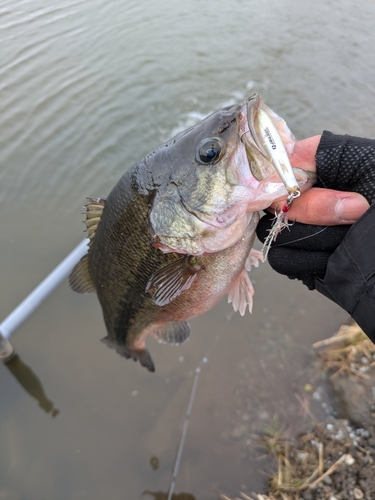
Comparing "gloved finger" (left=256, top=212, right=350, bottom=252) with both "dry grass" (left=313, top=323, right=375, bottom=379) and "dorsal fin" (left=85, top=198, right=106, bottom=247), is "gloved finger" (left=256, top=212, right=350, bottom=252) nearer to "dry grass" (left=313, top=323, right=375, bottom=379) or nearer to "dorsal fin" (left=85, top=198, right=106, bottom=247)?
"dorsal fin" (left=85, top=198, right=106, bottom=247)

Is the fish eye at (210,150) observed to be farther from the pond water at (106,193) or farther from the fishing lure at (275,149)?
the pond water at (106,193)

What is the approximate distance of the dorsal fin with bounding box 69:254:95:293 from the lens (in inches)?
90.0

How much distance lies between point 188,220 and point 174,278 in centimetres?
31

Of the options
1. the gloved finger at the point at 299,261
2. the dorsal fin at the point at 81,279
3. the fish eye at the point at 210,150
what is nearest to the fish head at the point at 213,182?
the fish eye at the point at 210,150

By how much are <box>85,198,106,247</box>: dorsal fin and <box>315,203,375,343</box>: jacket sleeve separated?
1.27 metres

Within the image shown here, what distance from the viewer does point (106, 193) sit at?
523cm

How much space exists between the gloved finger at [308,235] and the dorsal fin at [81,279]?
46.7 inches

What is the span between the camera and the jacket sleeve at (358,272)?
1.48 metres

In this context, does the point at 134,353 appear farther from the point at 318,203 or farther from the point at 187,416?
the point at 318,203

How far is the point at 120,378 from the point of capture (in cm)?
357

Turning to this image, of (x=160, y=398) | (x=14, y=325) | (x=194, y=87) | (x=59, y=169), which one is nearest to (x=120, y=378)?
(x=160, y=398)

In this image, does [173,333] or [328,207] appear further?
[173,333]

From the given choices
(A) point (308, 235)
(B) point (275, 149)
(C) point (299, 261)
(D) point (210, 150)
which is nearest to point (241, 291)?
(C) point (299, 261)

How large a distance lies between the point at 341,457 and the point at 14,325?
2871 mm
